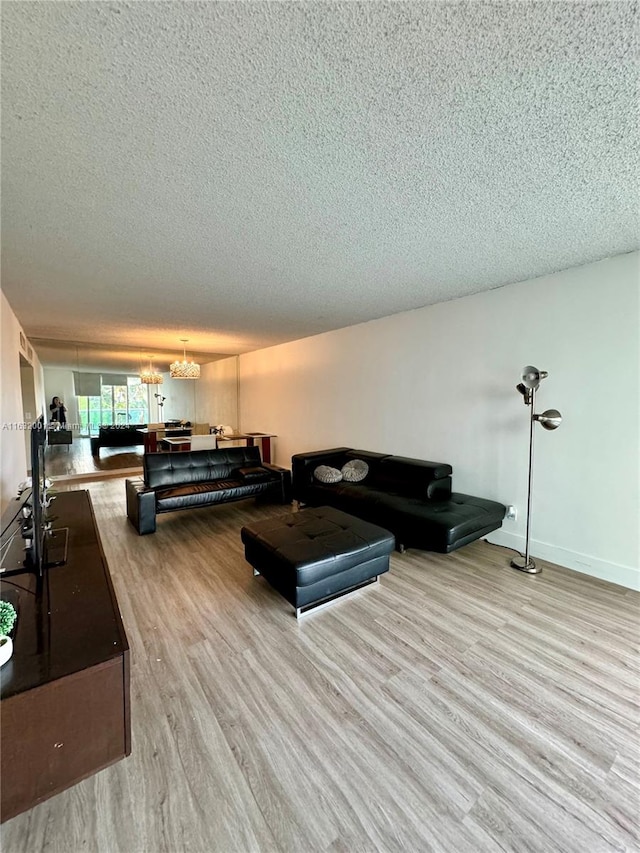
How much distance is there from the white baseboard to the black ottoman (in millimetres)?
1543

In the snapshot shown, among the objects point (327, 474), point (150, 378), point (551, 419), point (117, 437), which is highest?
point (150, 378)

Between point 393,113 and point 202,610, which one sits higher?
point 393,113

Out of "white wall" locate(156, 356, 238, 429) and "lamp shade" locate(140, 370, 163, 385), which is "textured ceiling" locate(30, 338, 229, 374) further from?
"white wall" locate(156, 356, 238, 429)

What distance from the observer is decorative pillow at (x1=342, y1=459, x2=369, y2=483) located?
14.3ft

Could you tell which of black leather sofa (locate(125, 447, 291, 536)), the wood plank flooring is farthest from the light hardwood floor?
the wood plank flooring

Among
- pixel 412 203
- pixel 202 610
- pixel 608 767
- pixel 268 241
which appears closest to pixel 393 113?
pixel 412 203

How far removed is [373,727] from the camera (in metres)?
1.56

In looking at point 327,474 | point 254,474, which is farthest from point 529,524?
point 254,474

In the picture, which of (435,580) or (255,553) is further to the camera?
(435,580)

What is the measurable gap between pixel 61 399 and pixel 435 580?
7.41 metres

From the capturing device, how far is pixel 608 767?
1395 millimetres

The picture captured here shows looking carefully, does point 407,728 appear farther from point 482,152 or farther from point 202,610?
point 482,152

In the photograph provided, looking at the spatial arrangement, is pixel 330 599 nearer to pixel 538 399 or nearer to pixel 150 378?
pixel 538 399

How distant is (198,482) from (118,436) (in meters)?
3.97
